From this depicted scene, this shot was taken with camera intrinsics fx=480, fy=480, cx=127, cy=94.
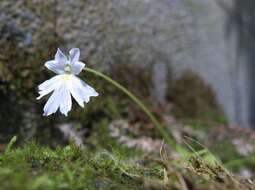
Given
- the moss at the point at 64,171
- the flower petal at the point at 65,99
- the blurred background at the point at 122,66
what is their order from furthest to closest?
1. the blurred background at the point at 122,66
2. the flower petal at the point at 65,99
3. the moss at the point at 64,171

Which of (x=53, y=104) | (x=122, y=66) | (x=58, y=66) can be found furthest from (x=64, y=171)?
(x=122, y=66)

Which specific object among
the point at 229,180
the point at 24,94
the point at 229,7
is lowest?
the point at 229,180

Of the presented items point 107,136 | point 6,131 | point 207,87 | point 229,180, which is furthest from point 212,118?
point 229,180

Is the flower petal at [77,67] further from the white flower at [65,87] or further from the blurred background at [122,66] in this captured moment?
the blurred background at [122,66]

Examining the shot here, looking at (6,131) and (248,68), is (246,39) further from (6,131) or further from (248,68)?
(6,131)

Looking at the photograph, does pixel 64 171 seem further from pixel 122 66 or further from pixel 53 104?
pixel 122 66

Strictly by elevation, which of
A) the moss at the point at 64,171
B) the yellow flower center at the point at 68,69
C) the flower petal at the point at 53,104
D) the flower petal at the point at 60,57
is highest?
the flower petal at the point at 60,57

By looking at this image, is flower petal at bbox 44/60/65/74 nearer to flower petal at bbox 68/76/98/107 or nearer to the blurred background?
flower petal at bbox 68/76/98/107

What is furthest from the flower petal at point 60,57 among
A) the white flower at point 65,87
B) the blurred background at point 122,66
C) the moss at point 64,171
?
the blurred background at point 122,66
